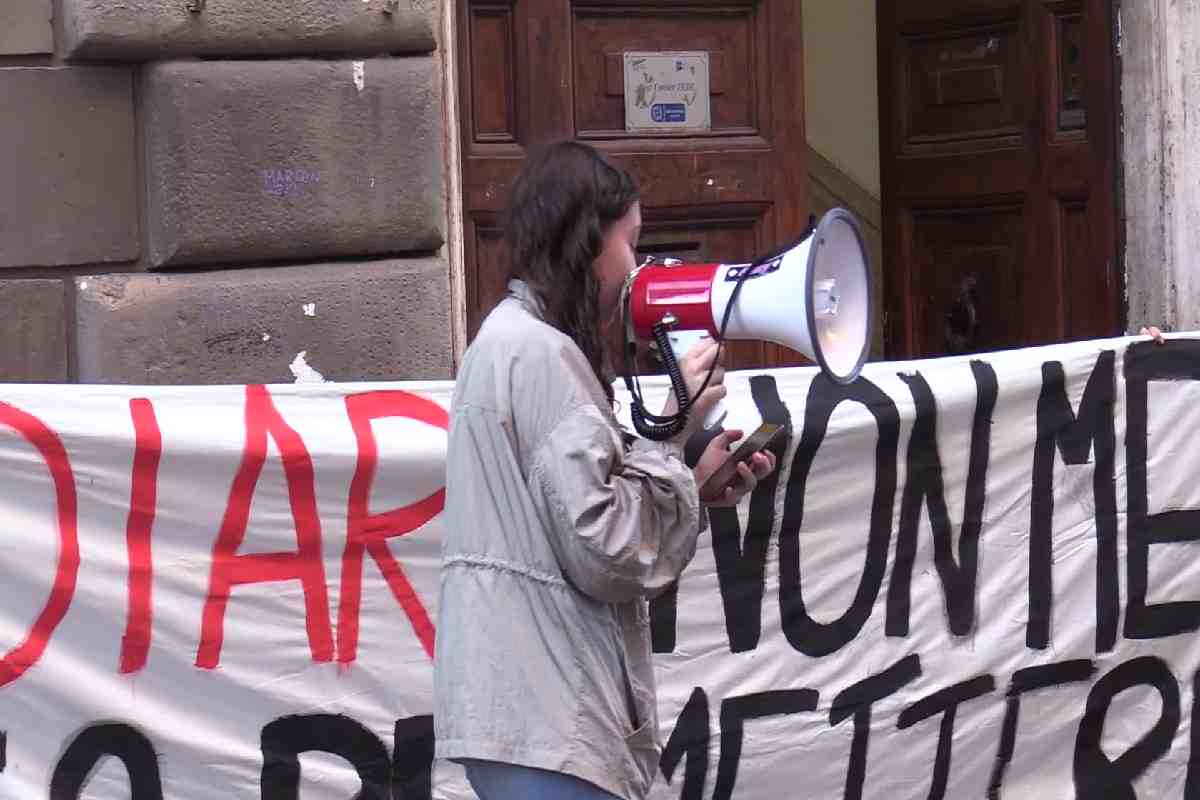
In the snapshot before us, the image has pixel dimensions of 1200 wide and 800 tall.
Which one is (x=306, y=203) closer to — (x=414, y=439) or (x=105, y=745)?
(x=414, y=439)

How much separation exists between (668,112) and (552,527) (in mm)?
2725

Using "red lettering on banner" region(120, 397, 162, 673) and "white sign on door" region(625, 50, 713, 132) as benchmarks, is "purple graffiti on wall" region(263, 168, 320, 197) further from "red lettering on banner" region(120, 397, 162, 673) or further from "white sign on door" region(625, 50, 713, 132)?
"white sign on door" region(625, 50, 713, 132)

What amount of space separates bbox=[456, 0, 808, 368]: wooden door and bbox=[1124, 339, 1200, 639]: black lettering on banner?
0.97 meters

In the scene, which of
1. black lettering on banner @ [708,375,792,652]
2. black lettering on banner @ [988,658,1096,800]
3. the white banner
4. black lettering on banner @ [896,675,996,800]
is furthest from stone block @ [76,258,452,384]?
black lettering on banner @ [988,658,1096,800]

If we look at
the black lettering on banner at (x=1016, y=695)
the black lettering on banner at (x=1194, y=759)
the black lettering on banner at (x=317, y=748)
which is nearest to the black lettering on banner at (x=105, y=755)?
the black lettering on banner at (x=317, y=748)

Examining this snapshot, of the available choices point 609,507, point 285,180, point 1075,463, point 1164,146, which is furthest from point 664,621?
point 1164,146

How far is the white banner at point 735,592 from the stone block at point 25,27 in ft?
3.23

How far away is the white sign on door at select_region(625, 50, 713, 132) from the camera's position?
5258mm

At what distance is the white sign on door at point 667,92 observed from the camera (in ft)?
17.3

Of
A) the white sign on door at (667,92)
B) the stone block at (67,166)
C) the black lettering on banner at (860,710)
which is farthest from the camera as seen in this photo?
the white sign on door at (667,92)

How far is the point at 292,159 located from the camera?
15.6 feet

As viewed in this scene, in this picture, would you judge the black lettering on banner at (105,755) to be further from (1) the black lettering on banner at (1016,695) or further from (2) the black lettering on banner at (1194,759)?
(2) the black lettering on banner at (1194,759)

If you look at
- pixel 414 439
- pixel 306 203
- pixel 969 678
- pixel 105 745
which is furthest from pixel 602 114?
pixel 105 745

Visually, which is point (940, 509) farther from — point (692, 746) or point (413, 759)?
Answer: point (413, 759)
